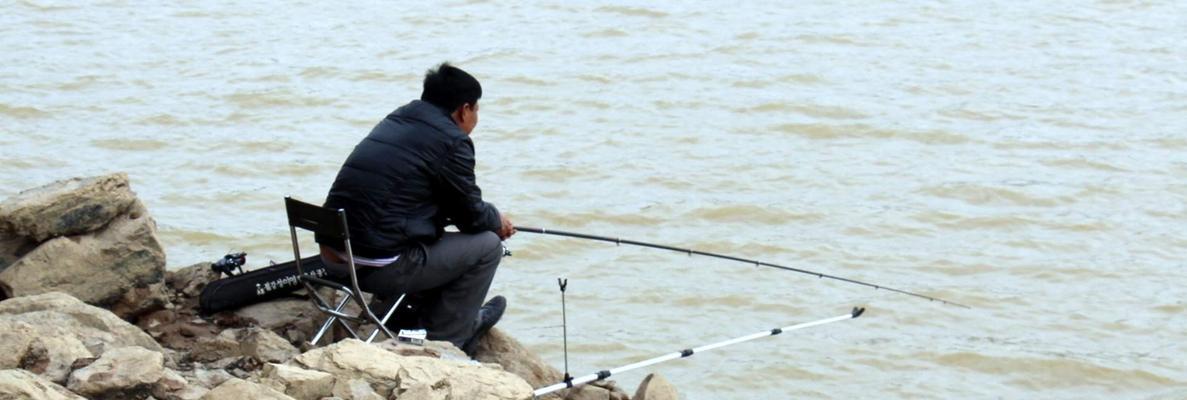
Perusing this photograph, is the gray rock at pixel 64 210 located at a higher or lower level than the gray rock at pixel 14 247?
higher

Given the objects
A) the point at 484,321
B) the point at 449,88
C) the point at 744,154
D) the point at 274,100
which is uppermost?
the point at 449,88

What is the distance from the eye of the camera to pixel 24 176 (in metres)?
11.8

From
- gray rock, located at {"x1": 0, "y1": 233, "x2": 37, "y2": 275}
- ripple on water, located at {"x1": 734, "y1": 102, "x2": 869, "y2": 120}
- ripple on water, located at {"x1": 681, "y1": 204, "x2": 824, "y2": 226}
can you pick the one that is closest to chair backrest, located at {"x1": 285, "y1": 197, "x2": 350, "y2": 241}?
gray rock, located at {"x1": 0, "y1": 233, "x2": 37, "y2": 275}

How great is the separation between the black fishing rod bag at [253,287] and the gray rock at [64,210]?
0.45 metres

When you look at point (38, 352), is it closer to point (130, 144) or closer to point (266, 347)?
point (266, 347)

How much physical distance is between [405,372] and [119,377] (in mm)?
790

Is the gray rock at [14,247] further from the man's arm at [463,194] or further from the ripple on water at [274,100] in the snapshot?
the ripple on water at [274,100]

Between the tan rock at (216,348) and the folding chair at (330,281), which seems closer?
the folding chair at (330,281)

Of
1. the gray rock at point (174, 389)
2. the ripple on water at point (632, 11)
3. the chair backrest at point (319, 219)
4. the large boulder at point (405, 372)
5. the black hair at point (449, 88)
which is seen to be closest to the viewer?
the gray rock at point (174, 389)

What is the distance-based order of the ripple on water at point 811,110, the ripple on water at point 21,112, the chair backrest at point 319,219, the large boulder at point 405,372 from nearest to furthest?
the large boulder at point 405,372, the chair backrest at point 319,219, the ripple on water at point 811,110, the ripple on water at point 21,112

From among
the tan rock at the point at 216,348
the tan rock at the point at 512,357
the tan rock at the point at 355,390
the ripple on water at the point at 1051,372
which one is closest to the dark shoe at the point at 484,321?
the tan rock at the point at 512,357

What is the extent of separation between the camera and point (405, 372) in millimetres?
5168

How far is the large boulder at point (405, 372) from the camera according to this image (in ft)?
16.9

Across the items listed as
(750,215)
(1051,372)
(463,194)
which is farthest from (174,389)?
(750,215)
